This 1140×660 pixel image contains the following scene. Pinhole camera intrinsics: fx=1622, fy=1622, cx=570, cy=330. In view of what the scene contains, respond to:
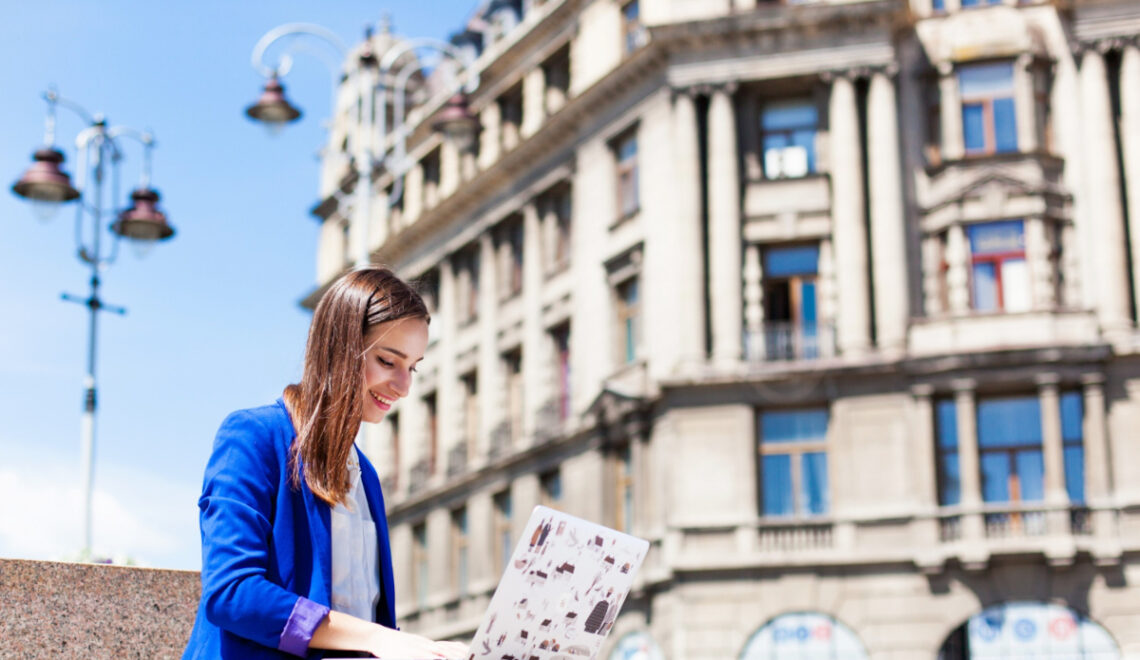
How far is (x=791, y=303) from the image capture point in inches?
1275

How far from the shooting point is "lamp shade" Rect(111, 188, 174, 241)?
20.3 meters

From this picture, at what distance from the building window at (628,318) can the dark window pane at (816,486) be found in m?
4.75

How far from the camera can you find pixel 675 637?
31141 mm

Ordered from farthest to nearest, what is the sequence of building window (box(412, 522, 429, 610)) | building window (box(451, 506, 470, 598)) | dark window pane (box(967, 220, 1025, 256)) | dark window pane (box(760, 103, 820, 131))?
building window (box(412, 522, 429, 610)), building window (box(451, 506, 470, 598)), dark window pane (box(760, 103, 820, 131)), dark window pane (box(967, 220, 1025, 256))

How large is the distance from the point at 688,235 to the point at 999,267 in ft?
20.1

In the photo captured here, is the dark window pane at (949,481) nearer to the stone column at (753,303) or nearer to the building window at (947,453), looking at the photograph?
the building window at (947,453)

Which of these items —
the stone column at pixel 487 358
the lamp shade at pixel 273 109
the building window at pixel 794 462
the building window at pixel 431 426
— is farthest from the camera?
the building window at pixel 431 426

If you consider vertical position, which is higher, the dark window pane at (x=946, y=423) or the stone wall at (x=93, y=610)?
the dark window pane at (x=946, y=423)

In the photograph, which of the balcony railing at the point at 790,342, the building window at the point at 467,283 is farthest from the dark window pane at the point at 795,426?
the building window at the point at 467,283

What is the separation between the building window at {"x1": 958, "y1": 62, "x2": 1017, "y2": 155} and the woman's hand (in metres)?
29.9

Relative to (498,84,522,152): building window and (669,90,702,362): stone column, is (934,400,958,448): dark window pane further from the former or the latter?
(498,84,522,152): building window

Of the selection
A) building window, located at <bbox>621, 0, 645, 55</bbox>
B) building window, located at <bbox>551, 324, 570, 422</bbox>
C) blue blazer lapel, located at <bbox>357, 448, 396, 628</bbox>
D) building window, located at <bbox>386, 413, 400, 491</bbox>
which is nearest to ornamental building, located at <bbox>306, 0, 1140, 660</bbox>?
building window, located at <bbox>621, 0, 645, 55</bbox>

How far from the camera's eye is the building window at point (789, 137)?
33.2 metres

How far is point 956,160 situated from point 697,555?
917 cm
